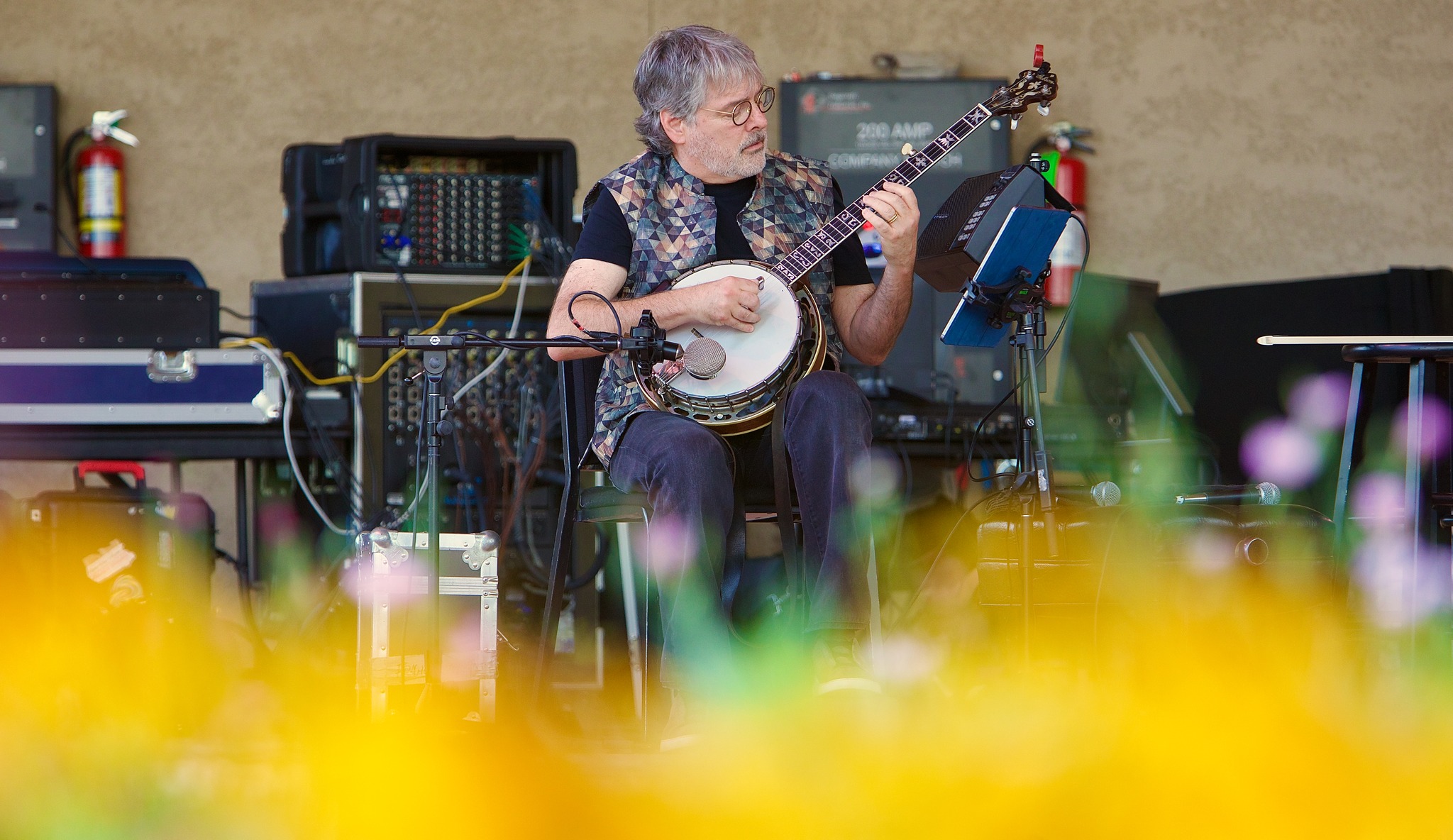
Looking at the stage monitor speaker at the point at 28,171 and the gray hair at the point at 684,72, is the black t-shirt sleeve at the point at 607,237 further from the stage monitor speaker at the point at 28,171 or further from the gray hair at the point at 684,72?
the stage monitor speaker at the point at 28,171

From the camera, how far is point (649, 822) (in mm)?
1774

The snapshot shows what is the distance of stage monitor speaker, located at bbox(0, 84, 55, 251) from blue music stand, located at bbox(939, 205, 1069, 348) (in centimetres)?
345

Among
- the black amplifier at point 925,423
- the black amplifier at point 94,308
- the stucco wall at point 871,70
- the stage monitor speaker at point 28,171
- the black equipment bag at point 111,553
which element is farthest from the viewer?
the stucco wall at point 871,70

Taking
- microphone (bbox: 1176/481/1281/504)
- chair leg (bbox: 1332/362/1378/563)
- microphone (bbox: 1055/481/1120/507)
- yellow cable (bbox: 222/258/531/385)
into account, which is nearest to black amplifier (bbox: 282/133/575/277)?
yellow cable (bbox: 222/258/531/385)

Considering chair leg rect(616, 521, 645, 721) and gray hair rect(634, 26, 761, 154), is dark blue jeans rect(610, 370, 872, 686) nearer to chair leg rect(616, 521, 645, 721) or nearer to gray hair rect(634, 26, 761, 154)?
gray hair rect(634, 26, 761, 154)

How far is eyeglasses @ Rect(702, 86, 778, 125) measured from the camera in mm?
2340

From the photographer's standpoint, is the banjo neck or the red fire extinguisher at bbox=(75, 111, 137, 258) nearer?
the banjo neck

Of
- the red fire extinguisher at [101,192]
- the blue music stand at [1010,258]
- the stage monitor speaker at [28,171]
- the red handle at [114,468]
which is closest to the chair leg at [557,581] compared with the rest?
the blue music stand at [1010,258]

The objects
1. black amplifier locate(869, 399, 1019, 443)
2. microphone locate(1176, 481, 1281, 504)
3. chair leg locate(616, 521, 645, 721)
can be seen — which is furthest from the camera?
black amplifier locate(869, 399, 1019, 443)

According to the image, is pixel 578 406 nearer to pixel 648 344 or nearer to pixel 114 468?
pixel 648 344

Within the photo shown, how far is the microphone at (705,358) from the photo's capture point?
219 cm

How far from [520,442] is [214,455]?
0.61 m

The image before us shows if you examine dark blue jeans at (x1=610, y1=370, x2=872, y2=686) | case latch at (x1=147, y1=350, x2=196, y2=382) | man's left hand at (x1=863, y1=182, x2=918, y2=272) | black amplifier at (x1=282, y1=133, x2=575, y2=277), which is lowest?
dark blue jeans at (x1=610, y1=370, x2=872, y2=686)

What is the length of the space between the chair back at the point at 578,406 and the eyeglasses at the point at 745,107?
47cm
